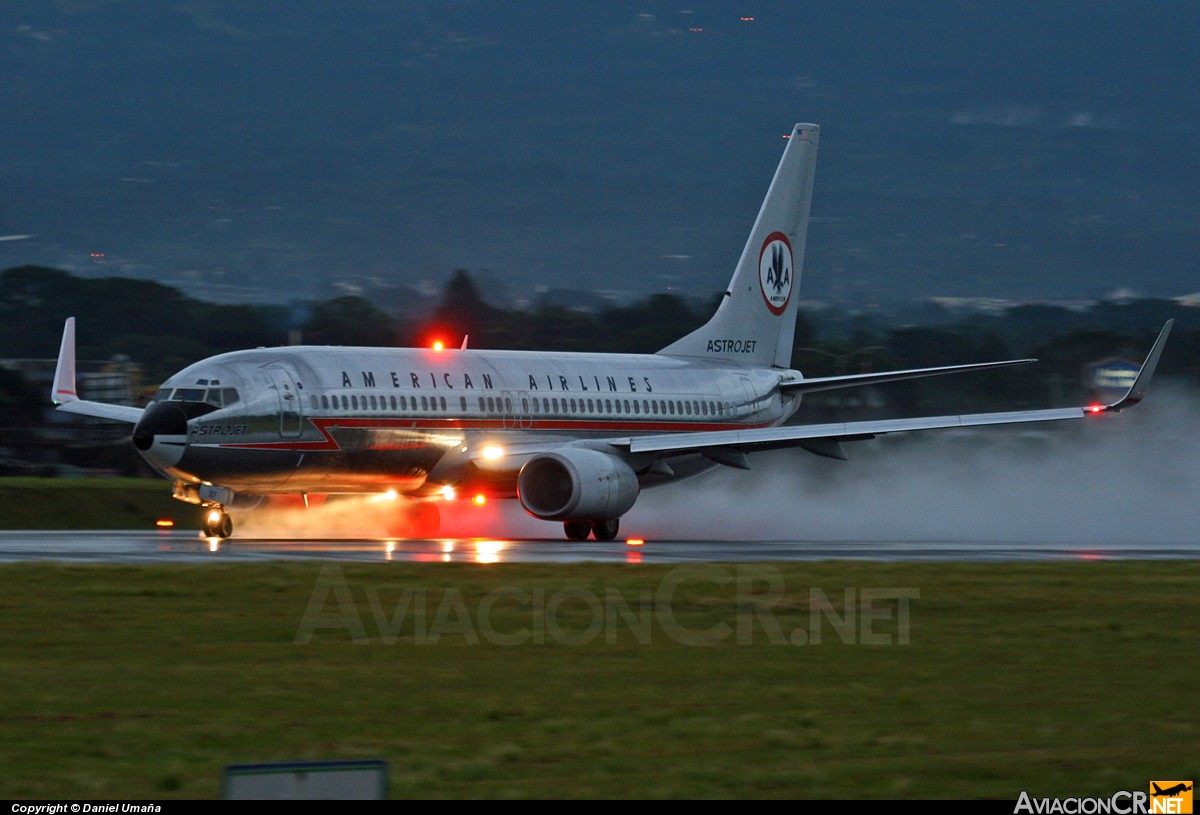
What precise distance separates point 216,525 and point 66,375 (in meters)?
8.87

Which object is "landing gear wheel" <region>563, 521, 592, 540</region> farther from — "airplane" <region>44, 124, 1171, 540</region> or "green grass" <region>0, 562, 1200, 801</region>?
"green grass" <region>0, 562, 1200, 801</region>

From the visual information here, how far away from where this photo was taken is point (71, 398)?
132 ft

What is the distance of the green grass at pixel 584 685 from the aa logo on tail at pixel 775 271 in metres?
24.4

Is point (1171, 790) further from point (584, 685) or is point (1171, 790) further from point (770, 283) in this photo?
point (770, 283)

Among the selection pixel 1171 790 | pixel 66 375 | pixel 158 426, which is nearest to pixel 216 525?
pixel 158 426

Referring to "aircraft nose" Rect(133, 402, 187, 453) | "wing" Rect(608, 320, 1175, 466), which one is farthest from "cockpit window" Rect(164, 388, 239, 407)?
"wing" Rect(608, 320, 1175, 466)

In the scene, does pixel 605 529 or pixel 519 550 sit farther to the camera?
pixel 605 529

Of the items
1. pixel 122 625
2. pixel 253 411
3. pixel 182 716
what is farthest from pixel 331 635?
pixel 253 411

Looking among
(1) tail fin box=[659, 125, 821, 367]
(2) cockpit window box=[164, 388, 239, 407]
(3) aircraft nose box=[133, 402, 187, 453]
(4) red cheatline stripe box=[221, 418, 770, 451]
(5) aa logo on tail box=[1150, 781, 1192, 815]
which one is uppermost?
(1) tail fin box=[659, 125, 821, 367]

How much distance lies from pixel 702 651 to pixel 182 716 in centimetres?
565

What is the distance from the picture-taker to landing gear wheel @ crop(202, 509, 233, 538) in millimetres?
33406

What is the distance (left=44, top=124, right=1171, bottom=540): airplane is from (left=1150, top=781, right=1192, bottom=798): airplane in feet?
81.2

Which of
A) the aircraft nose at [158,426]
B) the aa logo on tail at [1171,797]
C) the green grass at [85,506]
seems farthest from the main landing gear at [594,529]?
the aa logo on tail at [1171,797]

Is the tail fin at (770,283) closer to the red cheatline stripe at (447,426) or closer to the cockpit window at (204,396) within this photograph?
the red cheatline stripe at (447,426)
